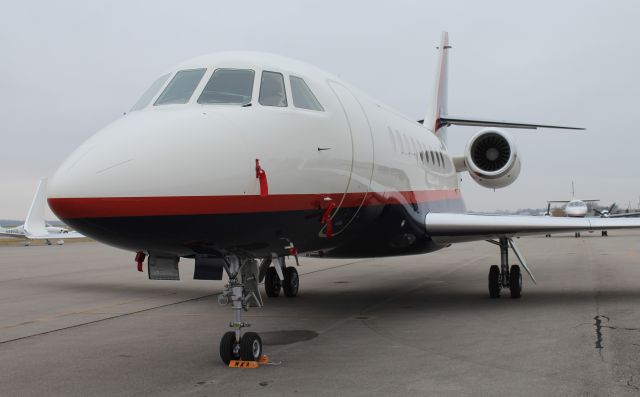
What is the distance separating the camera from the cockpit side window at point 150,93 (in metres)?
6.75

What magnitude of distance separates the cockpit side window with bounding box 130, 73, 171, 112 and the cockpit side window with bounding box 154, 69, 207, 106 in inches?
6.4

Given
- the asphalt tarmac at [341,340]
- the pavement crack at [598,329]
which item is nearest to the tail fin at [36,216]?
the asphalt tarmac at [341,340]

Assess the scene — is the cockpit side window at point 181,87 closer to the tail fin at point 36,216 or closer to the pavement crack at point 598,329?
the pavement crack at point 598,329

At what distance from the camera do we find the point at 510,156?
14312 millimetres

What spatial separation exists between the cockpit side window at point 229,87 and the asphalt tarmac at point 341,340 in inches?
108

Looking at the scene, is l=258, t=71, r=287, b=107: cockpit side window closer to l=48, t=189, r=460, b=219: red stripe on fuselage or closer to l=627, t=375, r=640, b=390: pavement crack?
l=48, t=189, r=460, b=219: red stripe on fuselage

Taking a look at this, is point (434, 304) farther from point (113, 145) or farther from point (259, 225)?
point (113, 145)

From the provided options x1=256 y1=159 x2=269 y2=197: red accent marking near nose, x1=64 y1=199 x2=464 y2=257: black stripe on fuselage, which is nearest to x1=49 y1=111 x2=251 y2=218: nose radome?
x1=256 y1=159 x2=269 y2=197: red accent marking near nose

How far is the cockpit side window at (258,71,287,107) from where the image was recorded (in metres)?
6.70

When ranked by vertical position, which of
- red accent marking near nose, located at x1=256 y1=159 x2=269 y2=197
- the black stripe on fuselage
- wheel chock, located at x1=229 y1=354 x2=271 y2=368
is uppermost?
red accent marking near nose, located at x1=256 y1=159 x2=269 y2=197

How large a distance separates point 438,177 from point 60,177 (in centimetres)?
831

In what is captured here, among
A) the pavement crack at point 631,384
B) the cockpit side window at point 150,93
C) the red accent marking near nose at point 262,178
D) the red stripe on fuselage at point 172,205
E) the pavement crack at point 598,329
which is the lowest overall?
the pavement crack at point 631,384

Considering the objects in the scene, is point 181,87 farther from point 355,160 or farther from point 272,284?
point 272,284

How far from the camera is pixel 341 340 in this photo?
8.31 m
